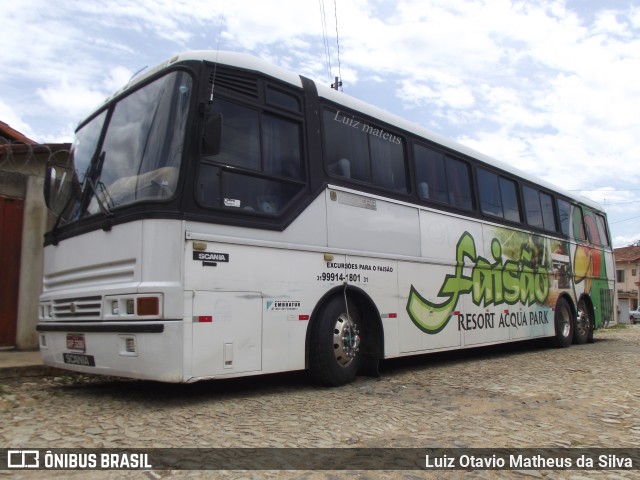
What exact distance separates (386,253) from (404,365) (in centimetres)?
229

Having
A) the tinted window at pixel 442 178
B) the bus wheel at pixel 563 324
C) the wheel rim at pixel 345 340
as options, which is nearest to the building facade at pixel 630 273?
the bus wheel at pixel 563 324

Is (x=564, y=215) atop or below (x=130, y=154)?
atop

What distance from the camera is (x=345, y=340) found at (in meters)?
6.12

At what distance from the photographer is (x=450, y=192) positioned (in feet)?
27.5

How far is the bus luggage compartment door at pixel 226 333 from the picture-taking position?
186 inches

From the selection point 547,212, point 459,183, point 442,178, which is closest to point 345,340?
point 442,178

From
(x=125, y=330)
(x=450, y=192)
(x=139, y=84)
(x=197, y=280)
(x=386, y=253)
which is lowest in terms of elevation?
(x=125, y=330)

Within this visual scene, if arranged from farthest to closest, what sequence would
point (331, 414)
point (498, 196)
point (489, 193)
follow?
point (498, 196), point (489, 193), point (331, 414)

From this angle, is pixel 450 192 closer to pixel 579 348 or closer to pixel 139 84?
pixel 139 84

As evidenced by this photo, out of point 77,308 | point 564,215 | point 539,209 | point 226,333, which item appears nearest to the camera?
point 226,333

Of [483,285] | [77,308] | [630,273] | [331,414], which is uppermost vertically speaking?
[630,273]

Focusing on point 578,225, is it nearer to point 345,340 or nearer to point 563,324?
point 563,324

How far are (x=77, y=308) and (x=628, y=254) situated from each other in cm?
6336

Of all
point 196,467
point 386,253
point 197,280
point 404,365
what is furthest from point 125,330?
point 404,365
